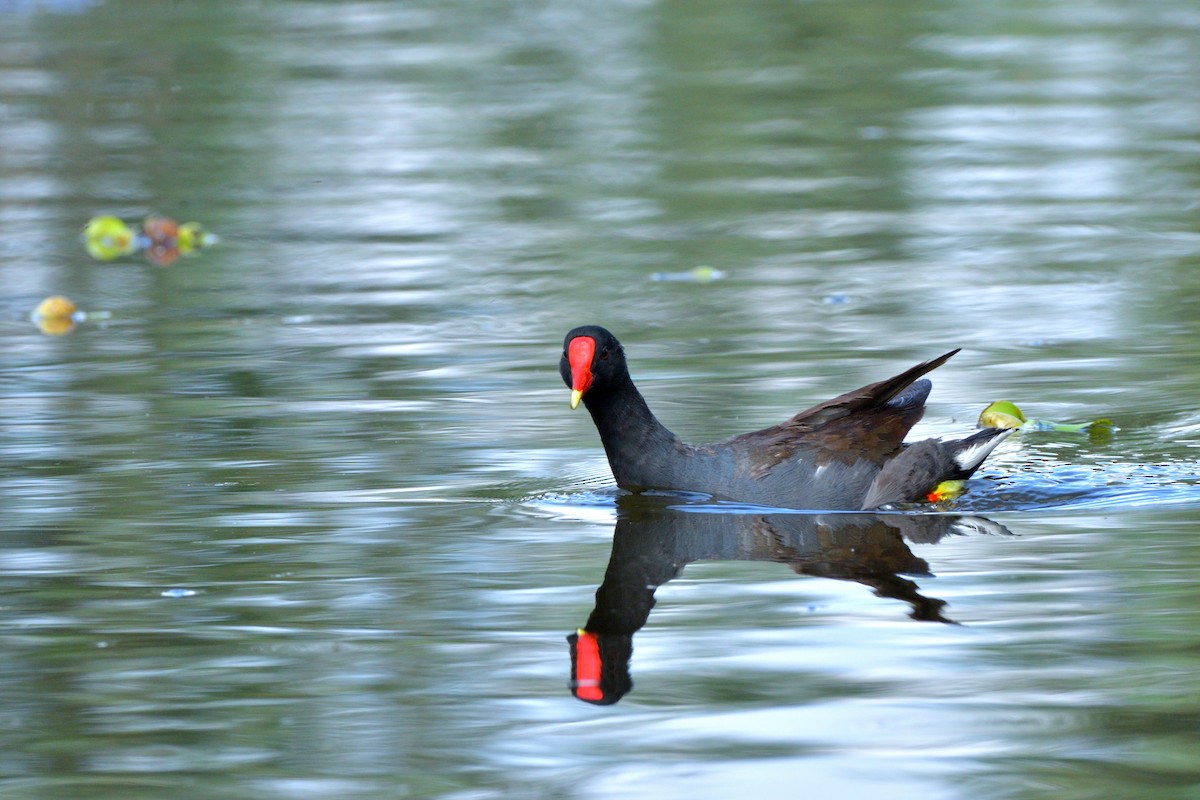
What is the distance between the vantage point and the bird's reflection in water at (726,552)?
514cm

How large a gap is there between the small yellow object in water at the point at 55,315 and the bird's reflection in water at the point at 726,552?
191 inches

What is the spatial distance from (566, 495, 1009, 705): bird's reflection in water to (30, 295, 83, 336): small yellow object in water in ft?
15.9

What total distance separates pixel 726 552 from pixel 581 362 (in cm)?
100

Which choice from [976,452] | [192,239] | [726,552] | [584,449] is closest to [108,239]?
[192,239]

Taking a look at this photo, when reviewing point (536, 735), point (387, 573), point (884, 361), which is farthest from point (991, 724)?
point (884, 361)

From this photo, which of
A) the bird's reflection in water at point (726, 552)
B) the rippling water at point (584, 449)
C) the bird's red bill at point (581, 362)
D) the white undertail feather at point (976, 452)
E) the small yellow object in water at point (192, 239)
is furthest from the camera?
the small yellow object in water at point (192, 239)

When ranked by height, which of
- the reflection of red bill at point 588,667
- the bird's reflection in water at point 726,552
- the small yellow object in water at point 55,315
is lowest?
the small yellow object in water at point 55,315

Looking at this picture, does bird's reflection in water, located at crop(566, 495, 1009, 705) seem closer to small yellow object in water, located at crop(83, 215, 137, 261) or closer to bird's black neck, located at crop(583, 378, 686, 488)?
bird's black neck, located at crop(583, 378, 686, 488)

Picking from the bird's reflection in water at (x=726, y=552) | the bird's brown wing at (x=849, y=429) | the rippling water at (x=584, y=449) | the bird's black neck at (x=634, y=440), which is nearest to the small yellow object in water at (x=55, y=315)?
the rippling water at (x=584, y=449)

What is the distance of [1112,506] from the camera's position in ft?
21.7

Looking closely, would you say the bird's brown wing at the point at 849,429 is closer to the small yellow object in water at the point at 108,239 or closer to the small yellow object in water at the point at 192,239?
the small yellow object in water at the point at 192,239

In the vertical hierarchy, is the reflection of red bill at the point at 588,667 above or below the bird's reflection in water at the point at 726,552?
above

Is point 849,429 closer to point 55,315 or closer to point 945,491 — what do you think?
point 945,491

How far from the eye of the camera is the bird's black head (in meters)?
6.75
